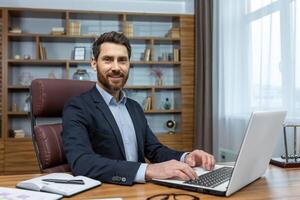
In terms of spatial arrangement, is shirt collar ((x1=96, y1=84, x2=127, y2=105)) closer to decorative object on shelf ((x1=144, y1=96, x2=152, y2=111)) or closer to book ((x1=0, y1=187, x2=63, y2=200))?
book ((x1=0, y1=187, x2=63, y2=200))

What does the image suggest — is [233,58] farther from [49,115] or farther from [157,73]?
[49,115]

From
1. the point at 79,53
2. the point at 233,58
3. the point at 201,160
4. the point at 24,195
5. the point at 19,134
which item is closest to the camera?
the point at 24,195

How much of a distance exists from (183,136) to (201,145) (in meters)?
0.30

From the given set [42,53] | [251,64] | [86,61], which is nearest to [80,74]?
[86,61]

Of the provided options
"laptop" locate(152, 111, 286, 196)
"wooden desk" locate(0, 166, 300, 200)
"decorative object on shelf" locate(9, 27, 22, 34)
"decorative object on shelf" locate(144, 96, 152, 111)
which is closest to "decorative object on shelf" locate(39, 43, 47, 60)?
"decorative object on shelf" locate(9, 27, 22, 34)

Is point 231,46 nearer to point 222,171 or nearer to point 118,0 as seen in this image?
point 118,0

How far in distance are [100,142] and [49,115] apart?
40 centimetres

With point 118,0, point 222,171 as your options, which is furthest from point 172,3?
point 222,171

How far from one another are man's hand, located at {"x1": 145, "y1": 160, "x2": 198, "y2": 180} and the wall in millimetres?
3464

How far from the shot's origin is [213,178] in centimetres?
126

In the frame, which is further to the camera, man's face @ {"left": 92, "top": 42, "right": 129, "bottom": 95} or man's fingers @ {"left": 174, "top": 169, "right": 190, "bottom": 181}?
man's face @ {"left": 92, "top": 42, "right": 129, "bottom": 95}

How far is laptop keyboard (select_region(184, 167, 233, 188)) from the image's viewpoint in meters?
1.18

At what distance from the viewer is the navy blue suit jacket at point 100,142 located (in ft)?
4.20

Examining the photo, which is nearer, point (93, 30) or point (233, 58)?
point (233, 58)
